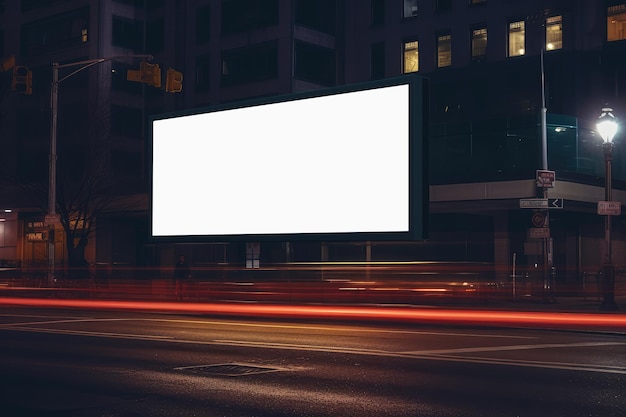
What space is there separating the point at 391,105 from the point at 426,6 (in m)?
35.7

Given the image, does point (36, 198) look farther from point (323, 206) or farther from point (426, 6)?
point (323, 206)

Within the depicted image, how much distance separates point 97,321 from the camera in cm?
2272

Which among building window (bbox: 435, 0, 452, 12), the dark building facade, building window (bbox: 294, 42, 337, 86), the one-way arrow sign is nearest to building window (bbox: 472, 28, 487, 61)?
the dark building facade

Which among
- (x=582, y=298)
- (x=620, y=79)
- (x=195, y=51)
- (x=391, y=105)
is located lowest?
(x=582, y=298)

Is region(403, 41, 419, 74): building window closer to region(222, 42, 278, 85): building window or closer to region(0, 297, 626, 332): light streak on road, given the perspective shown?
region(222, 42, 278, 85): building window

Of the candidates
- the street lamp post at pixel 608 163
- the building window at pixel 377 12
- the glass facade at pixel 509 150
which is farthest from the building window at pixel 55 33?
the street lamp post at pixel 608 163

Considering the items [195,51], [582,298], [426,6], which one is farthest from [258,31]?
[582,298]

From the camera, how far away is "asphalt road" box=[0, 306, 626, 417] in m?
10.2

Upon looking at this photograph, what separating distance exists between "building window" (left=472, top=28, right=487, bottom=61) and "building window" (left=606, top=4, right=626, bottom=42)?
6665 mm

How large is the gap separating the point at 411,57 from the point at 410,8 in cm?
288

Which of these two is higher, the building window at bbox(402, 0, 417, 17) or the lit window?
the building window at bbox(402, 0, 417, 17)

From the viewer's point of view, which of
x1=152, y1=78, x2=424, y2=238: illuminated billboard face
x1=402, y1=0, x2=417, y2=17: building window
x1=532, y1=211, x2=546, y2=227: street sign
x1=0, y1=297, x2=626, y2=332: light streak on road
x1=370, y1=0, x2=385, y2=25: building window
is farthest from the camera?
x1=370, y1=0, x2=385, y2=25: building window

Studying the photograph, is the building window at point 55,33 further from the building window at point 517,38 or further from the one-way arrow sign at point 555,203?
the one-way arrow sign at point 555,203

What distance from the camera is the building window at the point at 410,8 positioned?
182ft
